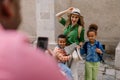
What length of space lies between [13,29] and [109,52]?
6.90 m

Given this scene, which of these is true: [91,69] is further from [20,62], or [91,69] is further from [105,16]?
[20,62]

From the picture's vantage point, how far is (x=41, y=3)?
7.11 m

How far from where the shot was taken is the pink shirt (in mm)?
755

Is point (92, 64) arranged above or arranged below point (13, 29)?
below

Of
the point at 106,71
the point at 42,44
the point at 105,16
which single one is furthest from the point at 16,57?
the point at 105,16

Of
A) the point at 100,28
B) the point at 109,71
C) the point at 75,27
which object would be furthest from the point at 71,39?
the point at 100,28

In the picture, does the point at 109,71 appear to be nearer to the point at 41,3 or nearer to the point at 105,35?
the point at 105,35

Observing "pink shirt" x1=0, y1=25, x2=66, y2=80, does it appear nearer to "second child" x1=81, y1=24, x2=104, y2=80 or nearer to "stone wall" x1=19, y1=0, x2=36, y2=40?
"second child" x1=81, y1=24, x2=104, y2=80

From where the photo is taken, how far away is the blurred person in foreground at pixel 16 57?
2.48 ft

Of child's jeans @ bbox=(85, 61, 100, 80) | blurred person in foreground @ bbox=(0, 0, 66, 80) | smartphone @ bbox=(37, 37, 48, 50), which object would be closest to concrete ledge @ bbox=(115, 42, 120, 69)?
child's jeans @ bbox=(85, 61, 100, 80)

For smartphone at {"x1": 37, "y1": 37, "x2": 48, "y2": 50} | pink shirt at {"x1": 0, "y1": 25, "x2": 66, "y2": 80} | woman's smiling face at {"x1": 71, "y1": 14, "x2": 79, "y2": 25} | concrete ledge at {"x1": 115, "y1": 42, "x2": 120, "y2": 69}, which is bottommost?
concrete ledge at {"x1": 115, "y1": 42, "x2": 120, "y2": 69}

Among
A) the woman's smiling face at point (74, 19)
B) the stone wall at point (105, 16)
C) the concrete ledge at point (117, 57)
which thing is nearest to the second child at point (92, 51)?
the woman's smiling face at point (74, 19)

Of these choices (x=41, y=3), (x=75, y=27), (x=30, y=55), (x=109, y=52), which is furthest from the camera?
(x=109, y=52)

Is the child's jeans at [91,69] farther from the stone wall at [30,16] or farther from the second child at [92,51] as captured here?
the stone wall at [30,16]
